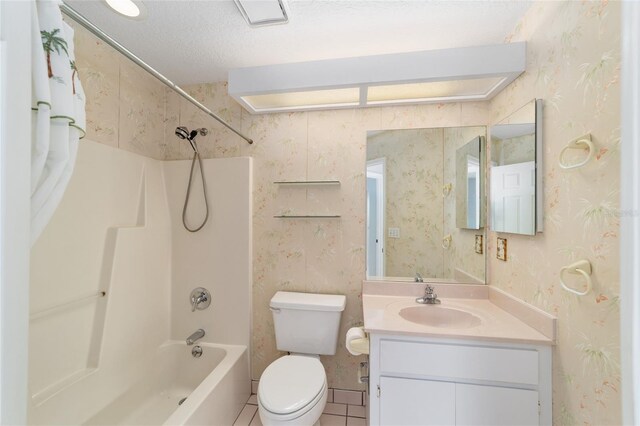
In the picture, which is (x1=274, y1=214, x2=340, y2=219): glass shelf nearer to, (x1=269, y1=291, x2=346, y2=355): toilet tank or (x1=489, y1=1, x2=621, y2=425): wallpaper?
(x1=269, y1=291, x2=346, y2=355): toilet tank

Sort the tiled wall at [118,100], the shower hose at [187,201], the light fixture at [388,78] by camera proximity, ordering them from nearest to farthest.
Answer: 1. the light fixture at [388,78]
2. the tiled wall at [118,100]
3. the shower hose at [187,201]

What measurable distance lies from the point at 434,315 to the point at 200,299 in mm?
1590

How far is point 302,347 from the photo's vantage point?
1.72 metres

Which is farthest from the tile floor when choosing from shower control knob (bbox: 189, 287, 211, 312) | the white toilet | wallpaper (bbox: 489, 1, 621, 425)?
wallpaper (bbox: 489, 1, 621, 425)

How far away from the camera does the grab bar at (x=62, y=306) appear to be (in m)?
1.21

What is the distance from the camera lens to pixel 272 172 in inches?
75.7

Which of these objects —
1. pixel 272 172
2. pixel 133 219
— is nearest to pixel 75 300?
Result: pixel 133 219

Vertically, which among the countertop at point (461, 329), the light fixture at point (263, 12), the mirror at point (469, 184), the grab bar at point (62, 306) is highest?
the light fixture at point (263, 12)

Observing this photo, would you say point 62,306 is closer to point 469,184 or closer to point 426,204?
point 426,204

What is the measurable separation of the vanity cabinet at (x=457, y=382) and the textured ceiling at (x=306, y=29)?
157cm

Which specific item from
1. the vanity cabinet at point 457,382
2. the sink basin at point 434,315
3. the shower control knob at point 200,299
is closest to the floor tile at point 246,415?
the shower control knob at point 200,299

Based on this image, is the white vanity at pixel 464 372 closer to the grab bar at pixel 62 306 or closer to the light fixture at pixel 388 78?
the light fixture at pixel 388 78

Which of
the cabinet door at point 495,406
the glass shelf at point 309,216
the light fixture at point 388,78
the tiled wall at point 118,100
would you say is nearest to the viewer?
the cabinet door at point 495,406

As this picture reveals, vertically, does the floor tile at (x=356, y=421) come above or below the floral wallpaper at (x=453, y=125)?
below
